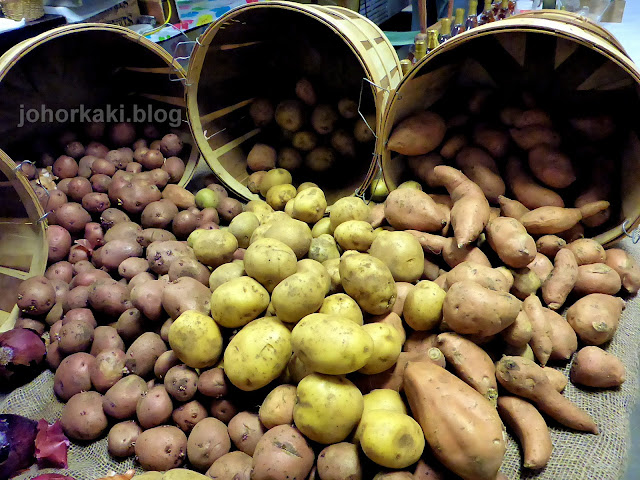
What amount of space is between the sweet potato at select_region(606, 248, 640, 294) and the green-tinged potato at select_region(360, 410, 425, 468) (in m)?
1.07

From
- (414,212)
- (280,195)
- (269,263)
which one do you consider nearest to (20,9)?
(280,195)

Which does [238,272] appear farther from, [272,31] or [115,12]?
[115,12]

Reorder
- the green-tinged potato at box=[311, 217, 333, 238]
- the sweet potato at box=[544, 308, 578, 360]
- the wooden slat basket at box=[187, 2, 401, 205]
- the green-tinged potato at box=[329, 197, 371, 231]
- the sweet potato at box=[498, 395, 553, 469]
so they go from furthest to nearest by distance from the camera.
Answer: the wooden slat basket at box=[187, 2, 401, 205], the green-tinged potato at box=[311, 217, 333, 238], the green-tinged potato at box=[329, 197, 371, 231], the sweet potato at box=[544, 308, 578, 360], the sweet potato at box=[498, 395, 553, 469]

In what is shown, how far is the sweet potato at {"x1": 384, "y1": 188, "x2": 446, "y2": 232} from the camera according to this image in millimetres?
1643

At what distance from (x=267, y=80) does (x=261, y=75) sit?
0.04m

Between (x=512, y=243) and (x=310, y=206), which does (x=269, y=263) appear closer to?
(x=310, y=206)

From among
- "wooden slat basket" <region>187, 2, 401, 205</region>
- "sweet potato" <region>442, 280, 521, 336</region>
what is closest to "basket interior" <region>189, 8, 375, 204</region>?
"wooden slat basket" <region>187, 2, 401, 205</region>

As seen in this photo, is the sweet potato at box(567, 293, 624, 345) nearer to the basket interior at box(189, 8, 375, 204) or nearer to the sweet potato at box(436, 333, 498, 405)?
the sweet potato at box(436, 333, 498, 405)

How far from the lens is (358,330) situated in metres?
1.11

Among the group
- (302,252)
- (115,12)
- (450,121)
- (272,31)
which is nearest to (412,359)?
(302,252)

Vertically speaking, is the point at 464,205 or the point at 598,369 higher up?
the point at 464,205

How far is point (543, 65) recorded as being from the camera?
5.88 feet

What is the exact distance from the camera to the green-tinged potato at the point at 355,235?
5.14 feet

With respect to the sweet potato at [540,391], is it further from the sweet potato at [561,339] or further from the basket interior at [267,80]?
the basket interior at [267,80]
